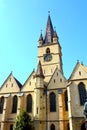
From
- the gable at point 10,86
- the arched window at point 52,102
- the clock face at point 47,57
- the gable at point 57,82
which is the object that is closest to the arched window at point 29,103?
the gable at point 10,86

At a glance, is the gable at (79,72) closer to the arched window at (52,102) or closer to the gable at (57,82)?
the gable at (57,82)

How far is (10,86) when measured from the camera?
40.8 m

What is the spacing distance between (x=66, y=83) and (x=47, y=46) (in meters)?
16.7

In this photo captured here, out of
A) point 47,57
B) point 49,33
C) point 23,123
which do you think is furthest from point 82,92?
point 49,33

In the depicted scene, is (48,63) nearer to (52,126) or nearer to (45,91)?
(45,91)

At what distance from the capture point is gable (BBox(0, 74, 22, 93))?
39.9 metres

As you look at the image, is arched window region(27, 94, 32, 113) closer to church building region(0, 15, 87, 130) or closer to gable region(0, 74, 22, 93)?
church building region(0, 15, 87, 130)

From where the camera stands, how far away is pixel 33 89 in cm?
3850

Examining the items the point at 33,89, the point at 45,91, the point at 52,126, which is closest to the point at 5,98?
the point at 33,89

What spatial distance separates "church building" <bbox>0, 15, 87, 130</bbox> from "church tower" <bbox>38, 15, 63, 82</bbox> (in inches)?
252

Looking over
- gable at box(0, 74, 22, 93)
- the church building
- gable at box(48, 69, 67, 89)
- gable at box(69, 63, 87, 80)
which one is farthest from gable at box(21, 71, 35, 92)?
gable at box(69, 63, 87, 80)

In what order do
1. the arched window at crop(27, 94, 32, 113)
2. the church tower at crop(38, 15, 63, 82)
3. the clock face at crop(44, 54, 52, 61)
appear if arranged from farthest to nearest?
the clock face at crop(44, 54, 52, 61) → the church tower at crop(38, 15, 63, 82) → the arched window at crop(27, 94, 32, 113)

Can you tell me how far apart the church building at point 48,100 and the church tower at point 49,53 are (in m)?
6.40

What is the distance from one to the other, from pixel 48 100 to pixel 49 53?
1628 cm
